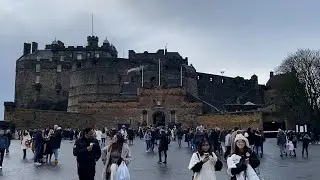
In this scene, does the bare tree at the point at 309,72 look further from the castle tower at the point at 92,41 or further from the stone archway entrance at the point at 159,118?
the castle tower at the point at 92,41

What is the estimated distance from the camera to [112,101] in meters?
56.3

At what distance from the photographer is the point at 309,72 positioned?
135ft

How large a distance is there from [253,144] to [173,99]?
39.0 metres

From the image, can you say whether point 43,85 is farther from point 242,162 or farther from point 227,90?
point 242,162

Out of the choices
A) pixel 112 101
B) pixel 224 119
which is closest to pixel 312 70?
pixel 224 119

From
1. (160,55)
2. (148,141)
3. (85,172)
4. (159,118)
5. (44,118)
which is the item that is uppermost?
(160,55)

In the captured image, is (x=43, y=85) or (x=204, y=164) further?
(x=43, y=85)

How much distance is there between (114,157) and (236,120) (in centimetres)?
4421

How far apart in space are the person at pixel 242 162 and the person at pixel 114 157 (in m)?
1.95

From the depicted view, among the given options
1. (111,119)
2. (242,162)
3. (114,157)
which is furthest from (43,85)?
(242,162)

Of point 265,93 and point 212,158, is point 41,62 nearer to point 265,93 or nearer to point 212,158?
point 265,93

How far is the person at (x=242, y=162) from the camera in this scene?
5.52m

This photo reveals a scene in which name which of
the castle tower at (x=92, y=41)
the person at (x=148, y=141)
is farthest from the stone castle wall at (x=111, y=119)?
the castle tower at (x=92, y=41)

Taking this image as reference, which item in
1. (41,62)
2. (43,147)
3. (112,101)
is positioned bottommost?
(43,147)
